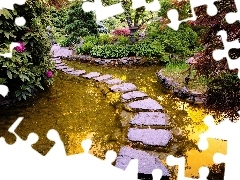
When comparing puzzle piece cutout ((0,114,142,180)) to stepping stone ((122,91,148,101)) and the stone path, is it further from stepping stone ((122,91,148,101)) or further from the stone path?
stepping stone ((122,91,148,101))

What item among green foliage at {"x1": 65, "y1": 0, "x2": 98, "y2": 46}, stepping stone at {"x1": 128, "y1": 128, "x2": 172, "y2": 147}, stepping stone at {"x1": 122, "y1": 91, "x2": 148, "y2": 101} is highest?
green foliage at {"x1": 65, "y1": 0, "x2": 98, "y2": 46}

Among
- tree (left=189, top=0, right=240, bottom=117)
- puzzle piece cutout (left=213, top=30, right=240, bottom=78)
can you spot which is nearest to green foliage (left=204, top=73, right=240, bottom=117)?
tree (left=189, top=0, right=240, bottom=117)

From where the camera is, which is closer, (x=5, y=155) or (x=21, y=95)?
(x=5, y=155)

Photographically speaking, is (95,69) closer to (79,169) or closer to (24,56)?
(24,56)

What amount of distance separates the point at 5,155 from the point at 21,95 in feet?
12.8

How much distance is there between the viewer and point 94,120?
662 centimetres

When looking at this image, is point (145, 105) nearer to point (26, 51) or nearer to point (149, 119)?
point (149, 119)

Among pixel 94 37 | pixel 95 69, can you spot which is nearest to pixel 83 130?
pixel 95 69

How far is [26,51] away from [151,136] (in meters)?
3.48

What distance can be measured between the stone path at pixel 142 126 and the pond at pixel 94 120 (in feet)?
0.63

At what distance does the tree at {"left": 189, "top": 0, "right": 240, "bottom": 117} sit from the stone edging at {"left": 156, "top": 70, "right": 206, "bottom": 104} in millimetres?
2608

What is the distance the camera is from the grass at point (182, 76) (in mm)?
7930

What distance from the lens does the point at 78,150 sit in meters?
5.49

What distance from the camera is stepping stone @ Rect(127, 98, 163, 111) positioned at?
6844 mm
